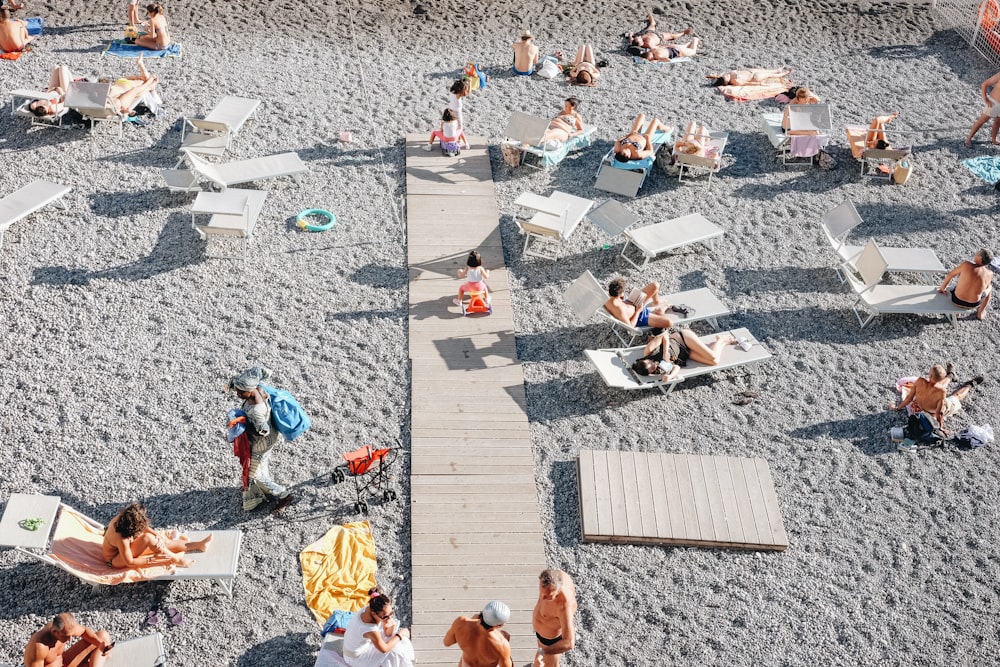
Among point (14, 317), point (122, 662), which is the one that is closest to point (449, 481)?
point (122, 662)

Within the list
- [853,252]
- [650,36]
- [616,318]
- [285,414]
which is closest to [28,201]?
[285,414]

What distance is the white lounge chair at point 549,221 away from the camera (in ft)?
40.8

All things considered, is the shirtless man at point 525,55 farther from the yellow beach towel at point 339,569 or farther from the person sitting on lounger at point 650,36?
the yellow beach towel at point 339,569

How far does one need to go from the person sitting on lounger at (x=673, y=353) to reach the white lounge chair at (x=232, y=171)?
5665 mm

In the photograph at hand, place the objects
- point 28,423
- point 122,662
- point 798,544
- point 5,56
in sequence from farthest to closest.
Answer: point 5,56 < point 28,423 < point 798,544 < point 122,662

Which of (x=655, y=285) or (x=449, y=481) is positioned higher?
(x=655, y=285)

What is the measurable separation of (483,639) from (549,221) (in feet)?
21.3

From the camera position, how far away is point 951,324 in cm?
1199

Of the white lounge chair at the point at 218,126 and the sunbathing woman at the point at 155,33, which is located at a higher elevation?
the sunbathing woman at the point at 155,33

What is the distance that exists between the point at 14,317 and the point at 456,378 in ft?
16.9

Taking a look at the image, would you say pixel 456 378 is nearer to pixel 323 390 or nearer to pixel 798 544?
pixel 323 390

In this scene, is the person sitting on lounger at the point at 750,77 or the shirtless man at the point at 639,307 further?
the person sitting on lounger at the point at 750,77

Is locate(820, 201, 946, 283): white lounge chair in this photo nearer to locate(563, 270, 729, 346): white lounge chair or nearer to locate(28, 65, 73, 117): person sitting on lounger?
locate(563, 270, 729, 346): white lounge chair

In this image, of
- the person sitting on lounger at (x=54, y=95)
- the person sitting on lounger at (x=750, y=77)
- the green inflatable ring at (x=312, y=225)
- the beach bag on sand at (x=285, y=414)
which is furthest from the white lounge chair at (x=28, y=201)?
the person sitting on lounger at (x=750, y=77)
